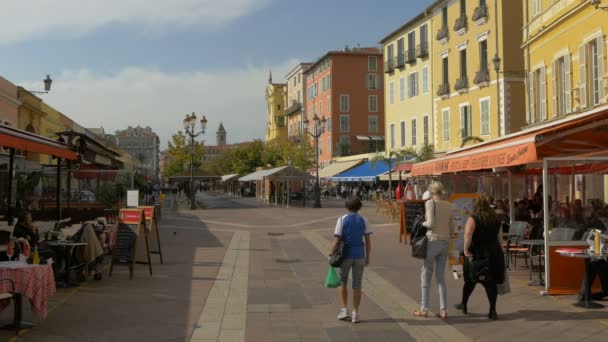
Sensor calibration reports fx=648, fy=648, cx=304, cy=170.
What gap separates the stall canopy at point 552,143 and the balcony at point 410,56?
106ft

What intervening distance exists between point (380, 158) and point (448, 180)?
62.1 feet

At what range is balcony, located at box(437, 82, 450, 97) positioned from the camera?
3792cm

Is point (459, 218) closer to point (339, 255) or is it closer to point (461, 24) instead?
point (339, 255)

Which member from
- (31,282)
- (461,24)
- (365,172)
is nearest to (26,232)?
(31,282)

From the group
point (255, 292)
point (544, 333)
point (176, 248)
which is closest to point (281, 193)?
point (176, 248)

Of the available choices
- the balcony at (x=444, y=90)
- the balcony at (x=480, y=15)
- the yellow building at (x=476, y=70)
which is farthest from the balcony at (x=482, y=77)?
Answer: the balcony at (x=444, y=90)

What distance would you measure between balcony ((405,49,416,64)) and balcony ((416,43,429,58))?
777mm

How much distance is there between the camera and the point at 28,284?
700cm

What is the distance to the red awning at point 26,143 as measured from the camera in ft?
28.4

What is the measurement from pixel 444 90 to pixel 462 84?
7.48ft

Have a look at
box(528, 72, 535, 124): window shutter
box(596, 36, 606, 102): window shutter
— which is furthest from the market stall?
box(528, 72, 535, 124): window shutter

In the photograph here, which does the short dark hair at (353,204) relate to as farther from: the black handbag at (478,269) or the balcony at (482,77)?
the balcony at (482,77)

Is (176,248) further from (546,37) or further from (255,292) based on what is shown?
(546,37)

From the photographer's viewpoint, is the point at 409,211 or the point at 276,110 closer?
the point at 409,211
